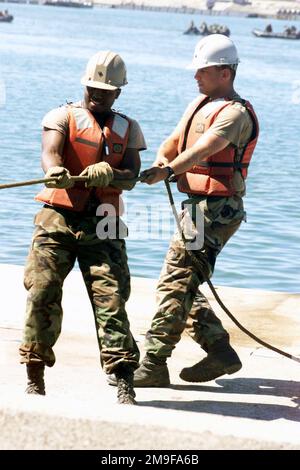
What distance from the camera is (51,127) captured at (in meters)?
5.88

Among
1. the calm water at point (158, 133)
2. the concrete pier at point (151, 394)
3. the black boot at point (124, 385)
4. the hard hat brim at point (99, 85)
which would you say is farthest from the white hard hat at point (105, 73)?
the calm water at point (158, 133)

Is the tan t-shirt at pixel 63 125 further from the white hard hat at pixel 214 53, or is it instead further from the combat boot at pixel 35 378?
the combat boot at pixel 35 378

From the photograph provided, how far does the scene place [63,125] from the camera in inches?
232

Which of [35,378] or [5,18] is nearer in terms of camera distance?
Answer: [35,378]

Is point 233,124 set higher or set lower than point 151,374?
higher

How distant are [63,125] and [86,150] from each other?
161 millimetres

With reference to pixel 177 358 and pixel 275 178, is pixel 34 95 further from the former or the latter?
pixel 177 358

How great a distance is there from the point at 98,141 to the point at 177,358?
5.65ft

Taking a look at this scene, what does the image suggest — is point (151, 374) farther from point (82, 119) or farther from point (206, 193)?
point (82, 119)

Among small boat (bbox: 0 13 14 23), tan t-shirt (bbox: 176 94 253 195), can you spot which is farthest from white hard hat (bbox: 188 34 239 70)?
small boat (bbox: 0 13 14 23)

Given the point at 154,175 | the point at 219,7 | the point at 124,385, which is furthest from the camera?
the point at 219,7

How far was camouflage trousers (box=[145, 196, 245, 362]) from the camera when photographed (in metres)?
Result: 6.45

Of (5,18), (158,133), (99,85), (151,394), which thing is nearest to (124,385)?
(151,394)

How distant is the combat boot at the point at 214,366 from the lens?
6.61 metres
